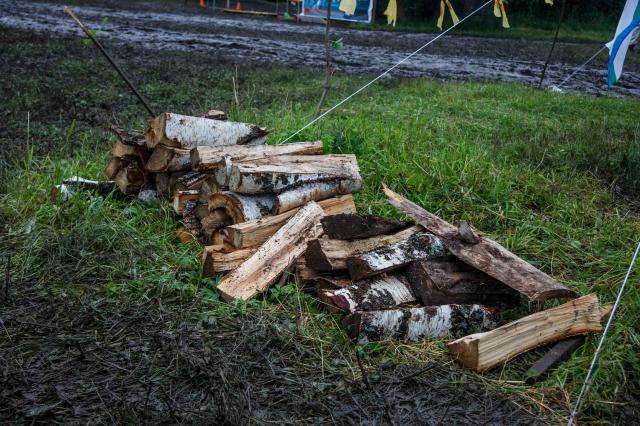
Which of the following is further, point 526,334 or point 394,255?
point 394,255

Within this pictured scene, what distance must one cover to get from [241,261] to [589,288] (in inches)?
83.8

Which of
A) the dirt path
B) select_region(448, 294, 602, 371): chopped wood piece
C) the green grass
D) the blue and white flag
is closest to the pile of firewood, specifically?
select_region(448, 294, 602, 371): chopped wood piece

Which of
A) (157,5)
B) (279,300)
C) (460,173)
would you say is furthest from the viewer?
(157,5)

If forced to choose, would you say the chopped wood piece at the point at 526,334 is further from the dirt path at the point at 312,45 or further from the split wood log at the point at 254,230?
the dirt path at the point at 312,45

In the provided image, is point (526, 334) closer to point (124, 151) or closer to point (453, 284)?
point (453, 284)

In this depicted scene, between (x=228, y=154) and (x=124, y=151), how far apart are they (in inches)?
34.9

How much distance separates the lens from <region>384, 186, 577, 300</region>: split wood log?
10.8 ft

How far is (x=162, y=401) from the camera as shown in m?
2.74

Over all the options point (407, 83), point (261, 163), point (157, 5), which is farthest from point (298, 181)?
point (157, 5)

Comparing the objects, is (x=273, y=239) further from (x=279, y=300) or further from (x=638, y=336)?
(x=638, y=336)

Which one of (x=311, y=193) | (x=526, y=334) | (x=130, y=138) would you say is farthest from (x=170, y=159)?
(x=526, y=334)

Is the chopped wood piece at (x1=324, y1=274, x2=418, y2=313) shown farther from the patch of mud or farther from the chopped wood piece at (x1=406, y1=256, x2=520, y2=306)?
the patch of mud

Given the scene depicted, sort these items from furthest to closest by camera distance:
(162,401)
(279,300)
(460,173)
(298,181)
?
(460,173)
(298,181)
(279,300)
(162,401)

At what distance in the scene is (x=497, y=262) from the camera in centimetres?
351
